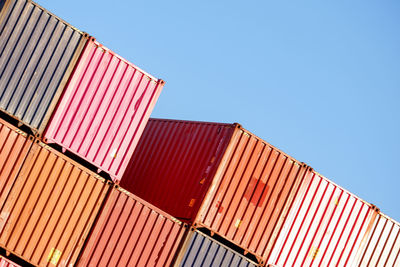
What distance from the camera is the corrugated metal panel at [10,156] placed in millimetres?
18750

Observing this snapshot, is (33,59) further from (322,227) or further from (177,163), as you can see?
(322,227)

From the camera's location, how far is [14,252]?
19047 millimetres

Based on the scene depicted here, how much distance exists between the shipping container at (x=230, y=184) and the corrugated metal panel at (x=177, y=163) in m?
0.04

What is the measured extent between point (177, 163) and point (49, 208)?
587 cm

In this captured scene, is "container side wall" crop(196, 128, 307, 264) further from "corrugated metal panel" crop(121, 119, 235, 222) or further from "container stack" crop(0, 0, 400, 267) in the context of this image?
"corrugated metal panel" crop(121, 119, 235, 222)

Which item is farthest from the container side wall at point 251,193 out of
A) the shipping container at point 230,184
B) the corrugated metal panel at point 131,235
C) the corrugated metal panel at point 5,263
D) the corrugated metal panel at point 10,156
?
the corrugated metal panel at point 10,156

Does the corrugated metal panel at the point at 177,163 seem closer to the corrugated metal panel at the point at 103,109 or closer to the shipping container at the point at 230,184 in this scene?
the shipping container at the point at 230,184

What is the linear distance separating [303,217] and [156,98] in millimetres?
6953

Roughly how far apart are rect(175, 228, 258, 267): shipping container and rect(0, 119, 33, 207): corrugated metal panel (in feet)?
19.5

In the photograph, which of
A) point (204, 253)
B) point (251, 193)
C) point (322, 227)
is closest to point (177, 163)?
point (251, 193)

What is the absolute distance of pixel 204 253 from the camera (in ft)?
71.5

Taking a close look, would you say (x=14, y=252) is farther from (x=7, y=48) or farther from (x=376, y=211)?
(x=376, y=211)

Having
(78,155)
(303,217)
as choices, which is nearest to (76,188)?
(78,155)

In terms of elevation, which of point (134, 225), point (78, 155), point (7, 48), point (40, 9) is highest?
point (40, 9)
